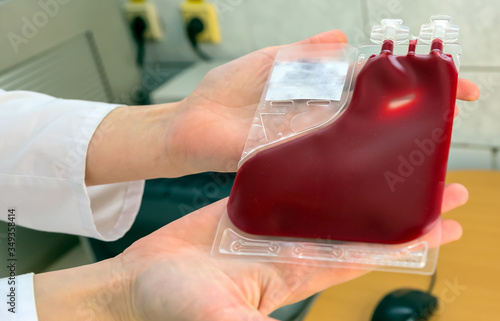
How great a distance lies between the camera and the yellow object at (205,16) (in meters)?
0.96

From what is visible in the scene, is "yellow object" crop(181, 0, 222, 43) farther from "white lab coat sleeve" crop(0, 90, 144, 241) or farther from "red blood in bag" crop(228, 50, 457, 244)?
"red blood in bag" crop(228, 50, 457, 244)

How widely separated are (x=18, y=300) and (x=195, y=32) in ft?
2.18

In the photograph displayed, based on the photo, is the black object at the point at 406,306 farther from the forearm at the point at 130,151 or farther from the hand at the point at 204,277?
the forearm at the point at 130,151

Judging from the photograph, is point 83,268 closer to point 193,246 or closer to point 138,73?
point 193,246

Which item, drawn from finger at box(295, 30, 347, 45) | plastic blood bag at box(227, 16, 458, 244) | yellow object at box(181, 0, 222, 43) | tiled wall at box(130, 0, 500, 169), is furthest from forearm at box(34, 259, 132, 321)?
yellow object at box(181, 0, 222, 43)

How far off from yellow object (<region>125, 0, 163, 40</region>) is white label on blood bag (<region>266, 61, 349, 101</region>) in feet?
1.76

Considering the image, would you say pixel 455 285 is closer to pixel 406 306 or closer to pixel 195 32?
pixel 406 306

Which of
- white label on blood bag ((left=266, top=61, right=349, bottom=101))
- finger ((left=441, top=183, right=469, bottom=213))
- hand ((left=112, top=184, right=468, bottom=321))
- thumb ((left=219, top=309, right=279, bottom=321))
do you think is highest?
white label on blood bag ((left=266, top=61, right=349, bottom=101))

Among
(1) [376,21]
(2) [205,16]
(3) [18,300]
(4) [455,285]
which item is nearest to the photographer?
(3) [18,300]

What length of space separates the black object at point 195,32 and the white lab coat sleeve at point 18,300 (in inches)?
25.1

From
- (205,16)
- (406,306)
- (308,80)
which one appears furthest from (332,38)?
(205,16)

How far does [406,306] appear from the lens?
550 millimetres

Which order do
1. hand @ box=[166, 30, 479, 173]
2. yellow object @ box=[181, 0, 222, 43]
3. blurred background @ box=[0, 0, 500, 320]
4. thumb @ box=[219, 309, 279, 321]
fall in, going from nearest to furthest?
1. thumb @ box=[219, 309, 279, 321]
2. hand @ box=[166, 30, 479, 173]
3. blurred background @ box=[0, 0, 500, 320]
4. yellow object @ box=[181, 0, 222, 43]

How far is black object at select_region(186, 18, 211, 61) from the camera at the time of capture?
0.98 metres
